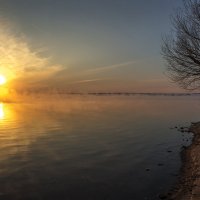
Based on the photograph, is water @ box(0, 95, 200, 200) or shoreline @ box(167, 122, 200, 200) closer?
shoreline @ box(167, 122, 200, 200)

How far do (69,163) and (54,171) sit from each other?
2.00m

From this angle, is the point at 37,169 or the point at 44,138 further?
the point at 44,138

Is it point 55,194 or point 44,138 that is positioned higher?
point 44,138

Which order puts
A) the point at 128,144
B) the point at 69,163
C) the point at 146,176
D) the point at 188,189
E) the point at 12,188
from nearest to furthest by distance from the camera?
the point at 188,189
the point at 12,188
the point at 146,176
the point at 69,163
the point at 128,144

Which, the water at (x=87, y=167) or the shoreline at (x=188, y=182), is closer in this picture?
the shoreline at (x=188, y=182)

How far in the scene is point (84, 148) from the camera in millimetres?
24625

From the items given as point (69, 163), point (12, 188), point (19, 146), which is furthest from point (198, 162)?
point (19, 146)

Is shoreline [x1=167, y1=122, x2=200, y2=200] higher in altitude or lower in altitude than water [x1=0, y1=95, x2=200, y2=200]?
lower

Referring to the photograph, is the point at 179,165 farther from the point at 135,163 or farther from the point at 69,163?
the point at 69,163

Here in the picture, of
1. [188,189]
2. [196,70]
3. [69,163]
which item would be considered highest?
[196,70]

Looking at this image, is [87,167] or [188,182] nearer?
[188,182]

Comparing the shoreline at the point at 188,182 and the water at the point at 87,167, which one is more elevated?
the water at the point at 87,167

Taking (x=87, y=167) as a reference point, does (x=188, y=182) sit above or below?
below

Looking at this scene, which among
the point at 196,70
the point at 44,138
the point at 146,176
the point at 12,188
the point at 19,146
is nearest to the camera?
the point at 12,188
